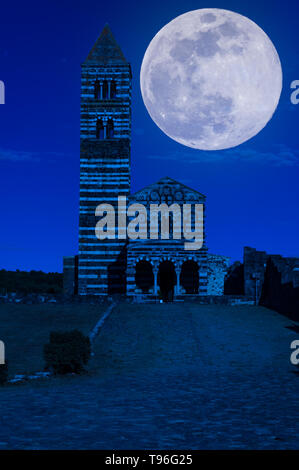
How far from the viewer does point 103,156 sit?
1752 inches

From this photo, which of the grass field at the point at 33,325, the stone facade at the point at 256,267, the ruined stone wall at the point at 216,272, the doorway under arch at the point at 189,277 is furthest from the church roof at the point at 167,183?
the grass field at the point at 33,325

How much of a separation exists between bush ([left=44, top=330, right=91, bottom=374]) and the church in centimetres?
2318

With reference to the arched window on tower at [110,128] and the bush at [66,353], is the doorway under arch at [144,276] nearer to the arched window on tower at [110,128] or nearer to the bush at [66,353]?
the arched window on tower at [110,128]

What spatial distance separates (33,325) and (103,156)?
72.2ft

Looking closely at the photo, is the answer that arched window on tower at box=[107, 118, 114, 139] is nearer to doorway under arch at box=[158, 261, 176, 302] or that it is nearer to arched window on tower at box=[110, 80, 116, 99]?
arched window on tower at box=[110, 80, 116, 99]

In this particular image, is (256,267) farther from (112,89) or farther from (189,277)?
(112,89)

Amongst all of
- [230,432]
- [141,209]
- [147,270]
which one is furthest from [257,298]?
[230,432]

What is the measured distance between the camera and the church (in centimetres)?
3972

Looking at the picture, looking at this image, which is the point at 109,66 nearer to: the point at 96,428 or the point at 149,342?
the point at 149,342

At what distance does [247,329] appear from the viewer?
25109mm

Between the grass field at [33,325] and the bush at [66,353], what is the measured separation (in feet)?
2.51

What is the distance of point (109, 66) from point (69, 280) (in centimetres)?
1942

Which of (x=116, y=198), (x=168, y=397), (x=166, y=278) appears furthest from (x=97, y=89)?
(x=168, y=397)

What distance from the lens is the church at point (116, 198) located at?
39.7 m
